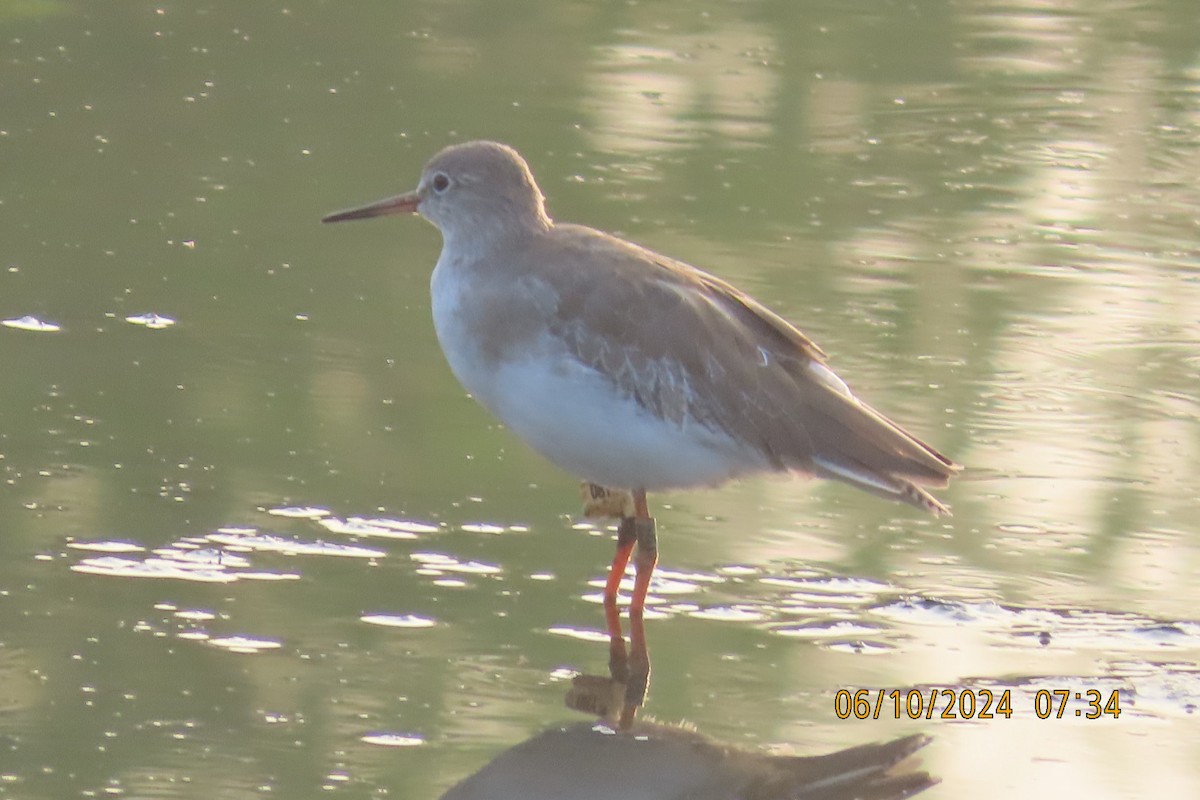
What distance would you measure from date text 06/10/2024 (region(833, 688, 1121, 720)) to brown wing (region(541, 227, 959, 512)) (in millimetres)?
726

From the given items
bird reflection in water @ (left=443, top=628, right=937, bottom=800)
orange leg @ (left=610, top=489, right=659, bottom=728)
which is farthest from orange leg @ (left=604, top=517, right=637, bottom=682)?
bird reflection in water @ (left=443, top=628, right=937, bottom=800)

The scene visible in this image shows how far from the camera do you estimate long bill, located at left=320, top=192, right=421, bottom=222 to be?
6961 mm

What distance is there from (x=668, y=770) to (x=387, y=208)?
257cm

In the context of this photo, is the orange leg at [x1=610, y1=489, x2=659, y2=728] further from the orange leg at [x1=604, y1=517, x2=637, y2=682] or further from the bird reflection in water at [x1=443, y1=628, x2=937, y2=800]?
the bird reflection in water at [x1=443, y1=628, x2=937, y2=800]

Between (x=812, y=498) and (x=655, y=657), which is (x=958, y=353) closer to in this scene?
(x=812, y=498)

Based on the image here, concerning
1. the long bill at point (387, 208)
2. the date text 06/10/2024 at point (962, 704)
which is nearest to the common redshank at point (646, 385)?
the long bill at point (387, 208)

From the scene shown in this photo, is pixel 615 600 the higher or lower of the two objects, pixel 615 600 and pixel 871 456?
the lower

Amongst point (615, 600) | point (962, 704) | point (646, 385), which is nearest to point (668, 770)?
point (962, 704)

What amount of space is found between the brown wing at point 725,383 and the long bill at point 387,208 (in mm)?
789

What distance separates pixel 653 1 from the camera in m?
13.7

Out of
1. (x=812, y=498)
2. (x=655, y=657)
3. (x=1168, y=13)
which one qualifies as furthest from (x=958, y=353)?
(x=1168, y=13)

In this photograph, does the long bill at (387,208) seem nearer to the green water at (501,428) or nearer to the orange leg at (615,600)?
the green water at (501,428)

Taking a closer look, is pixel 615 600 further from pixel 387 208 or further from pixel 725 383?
pixel 387 208

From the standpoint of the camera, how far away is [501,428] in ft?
25.1
